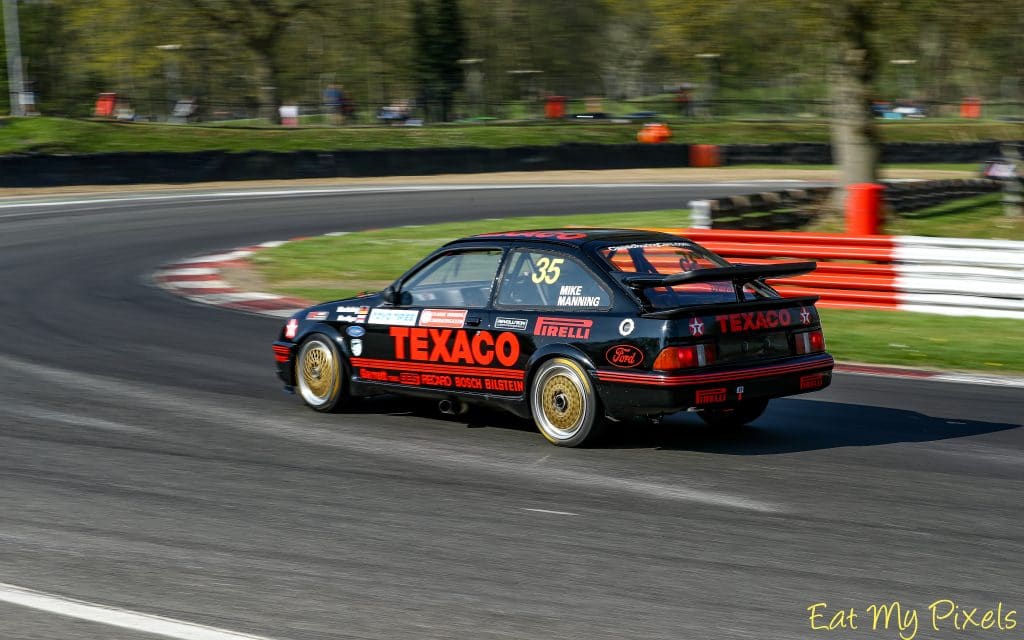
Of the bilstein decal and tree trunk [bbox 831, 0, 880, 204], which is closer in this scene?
the bilstein decal

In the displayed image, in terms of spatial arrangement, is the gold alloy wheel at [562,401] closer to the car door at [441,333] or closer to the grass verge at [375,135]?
the car door at [441,333]

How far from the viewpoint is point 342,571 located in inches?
208

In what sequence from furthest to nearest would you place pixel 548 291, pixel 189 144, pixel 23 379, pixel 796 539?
pixel 189 144, pixel 23 379, pixel 548 291, pixel 796 539

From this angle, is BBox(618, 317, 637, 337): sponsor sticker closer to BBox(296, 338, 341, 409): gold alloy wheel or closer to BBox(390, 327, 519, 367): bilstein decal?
BBox(390, 327, 519, 367): bilstein decal

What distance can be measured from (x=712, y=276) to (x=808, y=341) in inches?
35.9

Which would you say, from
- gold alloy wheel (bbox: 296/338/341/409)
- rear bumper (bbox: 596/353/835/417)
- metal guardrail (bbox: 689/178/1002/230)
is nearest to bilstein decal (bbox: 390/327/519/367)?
gold alloy wheel (bbox: 296/338/341/409)

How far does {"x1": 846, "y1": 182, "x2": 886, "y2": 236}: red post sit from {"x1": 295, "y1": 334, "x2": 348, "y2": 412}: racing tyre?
8.79m

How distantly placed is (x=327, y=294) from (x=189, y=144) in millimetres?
22759

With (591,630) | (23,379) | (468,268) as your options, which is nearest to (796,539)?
(591,630)

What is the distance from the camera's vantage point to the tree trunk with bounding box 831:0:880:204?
763 inches

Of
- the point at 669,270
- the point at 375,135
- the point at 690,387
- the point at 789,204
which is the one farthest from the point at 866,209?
the point at 375,135

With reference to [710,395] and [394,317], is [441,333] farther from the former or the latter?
[710,395]

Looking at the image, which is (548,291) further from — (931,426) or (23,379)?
(23,379)

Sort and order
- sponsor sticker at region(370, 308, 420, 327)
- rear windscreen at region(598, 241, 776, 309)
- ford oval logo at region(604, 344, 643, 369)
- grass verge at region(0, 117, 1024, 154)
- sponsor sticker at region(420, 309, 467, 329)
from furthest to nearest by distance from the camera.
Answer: grass verge at region(0, 117, 1024, 154)
sponsor sticker at region(370, 308, 420, 327)
sponsor sticker at region(420, 309, 467, 329)
rear windscreen at region(598, 241, 776, 309)
ford oval logo at region(604, 344, 643, 369)
